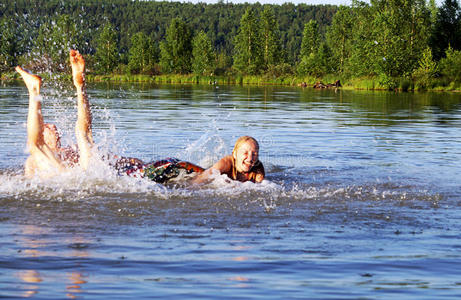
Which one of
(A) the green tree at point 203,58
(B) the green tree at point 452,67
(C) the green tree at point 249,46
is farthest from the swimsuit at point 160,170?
(A) the green tree at point 203,58

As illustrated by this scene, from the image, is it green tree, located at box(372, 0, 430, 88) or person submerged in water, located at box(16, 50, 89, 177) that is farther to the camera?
green tree, located at box(372, 0, 430, 88)

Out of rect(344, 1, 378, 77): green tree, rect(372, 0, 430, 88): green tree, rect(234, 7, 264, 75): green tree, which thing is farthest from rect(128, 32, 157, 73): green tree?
rect(372, 0, 430, 88): green tree

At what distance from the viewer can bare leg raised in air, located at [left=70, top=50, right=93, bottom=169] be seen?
8.72m

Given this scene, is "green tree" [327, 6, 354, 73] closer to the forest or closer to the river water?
the forest

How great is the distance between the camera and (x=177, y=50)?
391ft

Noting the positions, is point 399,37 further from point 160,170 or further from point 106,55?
point 160,170

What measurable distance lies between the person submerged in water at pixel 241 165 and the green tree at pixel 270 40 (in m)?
98.1

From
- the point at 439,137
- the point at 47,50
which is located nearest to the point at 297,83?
the point at 47,50

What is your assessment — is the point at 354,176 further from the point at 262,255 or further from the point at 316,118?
the point at 316,118

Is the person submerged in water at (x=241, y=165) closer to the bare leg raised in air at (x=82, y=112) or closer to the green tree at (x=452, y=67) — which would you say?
the bare leg raised in air at (x=82, y=112)

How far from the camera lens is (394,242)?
6.28 metres

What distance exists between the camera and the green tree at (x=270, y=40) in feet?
351

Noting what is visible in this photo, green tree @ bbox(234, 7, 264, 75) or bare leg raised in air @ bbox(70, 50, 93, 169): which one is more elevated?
green tree @ bbox(234, 7, 264, 75)

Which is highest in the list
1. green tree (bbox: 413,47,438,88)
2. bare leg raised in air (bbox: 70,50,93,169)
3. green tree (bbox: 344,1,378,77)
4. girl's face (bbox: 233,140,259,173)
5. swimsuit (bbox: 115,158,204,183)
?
green tree (bbox: 344,1,378,77)
